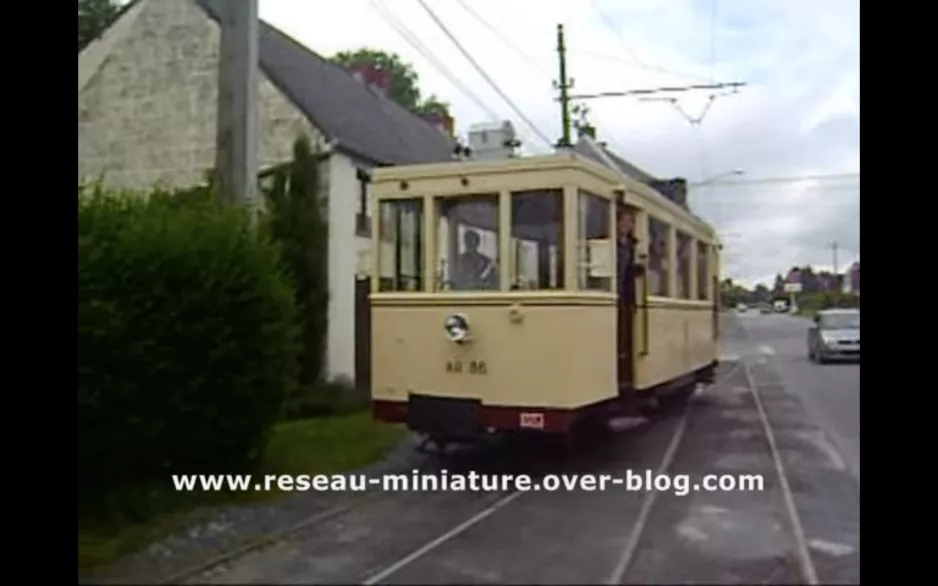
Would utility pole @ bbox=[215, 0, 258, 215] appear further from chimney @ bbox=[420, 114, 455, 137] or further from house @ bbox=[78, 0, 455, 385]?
chimney @ bbox=[420, 114, 455, 137]

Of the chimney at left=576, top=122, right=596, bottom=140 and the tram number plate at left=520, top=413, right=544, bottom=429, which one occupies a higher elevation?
the chimney at left=576, top=122, right=596, bottom=140

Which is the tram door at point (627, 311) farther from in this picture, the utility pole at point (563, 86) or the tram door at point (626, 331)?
the utility pole at point (563, 86)

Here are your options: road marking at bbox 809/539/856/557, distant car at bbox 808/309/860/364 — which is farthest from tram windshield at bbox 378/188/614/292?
road marking at bbox 809/539/856/557

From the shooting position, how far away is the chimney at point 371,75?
1528 centimetres

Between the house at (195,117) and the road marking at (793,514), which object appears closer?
the road marking at (793,514)

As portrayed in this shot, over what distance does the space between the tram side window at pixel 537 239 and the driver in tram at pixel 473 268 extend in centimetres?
14

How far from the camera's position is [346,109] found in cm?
1395

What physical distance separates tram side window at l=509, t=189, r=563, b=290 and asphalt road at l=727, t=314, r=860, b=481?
1.70m

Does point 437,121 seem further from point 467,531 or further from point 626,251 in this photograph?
point 467,531

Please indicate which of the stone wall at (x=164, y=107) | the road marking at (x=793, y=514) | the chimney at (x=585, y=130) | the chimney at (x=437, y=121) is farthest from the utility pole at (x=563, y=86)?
the stone wall at (x=164, y=107)

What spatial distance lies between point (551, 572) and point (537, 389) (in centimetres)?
213

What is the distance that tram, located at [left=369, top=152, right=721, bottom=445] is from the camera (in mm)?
5743

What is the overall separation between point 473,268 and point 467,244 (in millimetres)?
171
